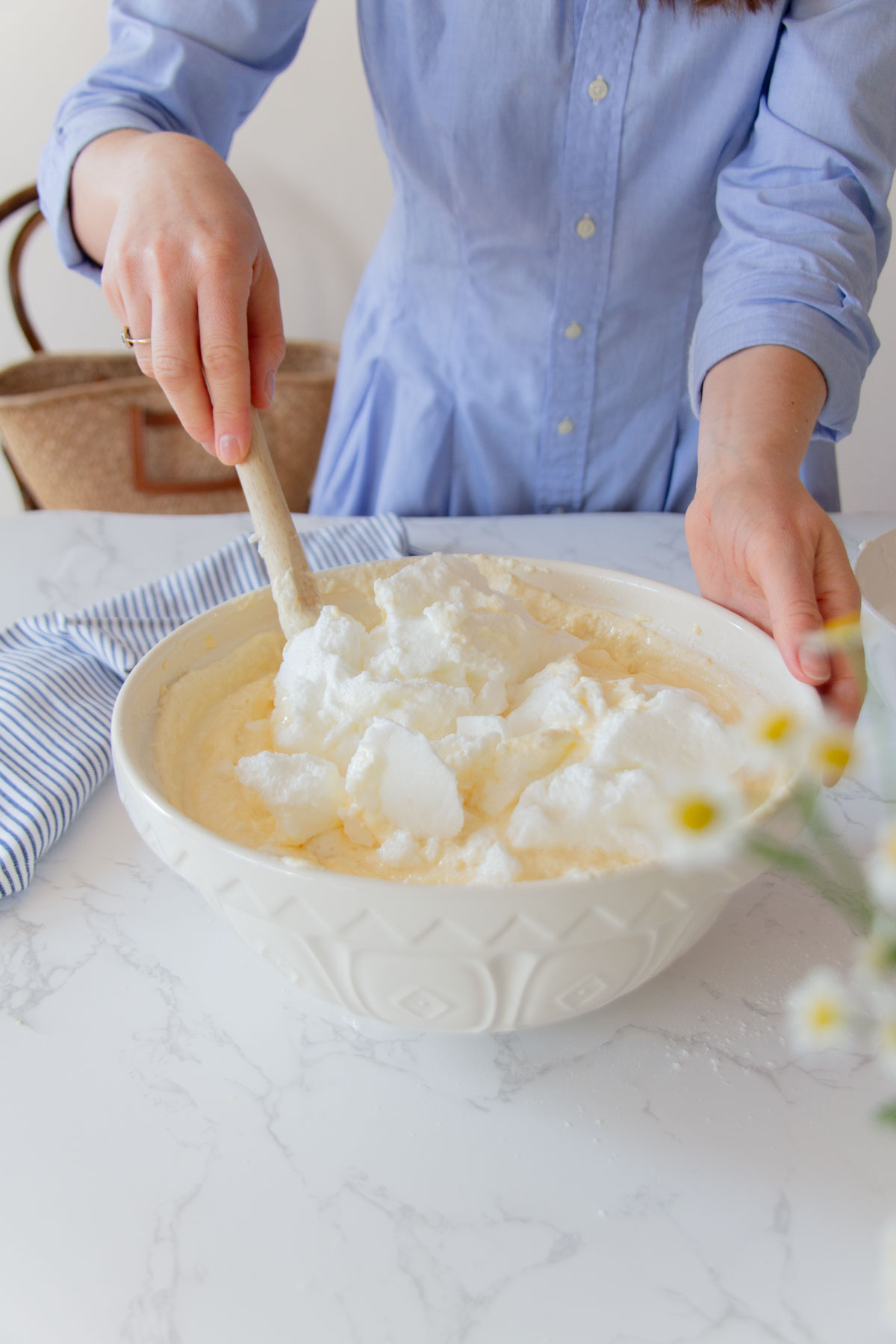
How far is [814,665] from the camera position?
25.2 inches

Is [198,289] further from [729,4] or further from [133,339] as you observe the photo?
[729,4]

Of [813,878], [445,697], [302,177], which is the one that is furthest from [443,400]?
[302,177]

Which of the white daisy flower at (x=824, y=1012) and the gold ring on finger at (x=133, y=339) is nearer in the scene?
the white daisy flower at (x=824, y=1012)

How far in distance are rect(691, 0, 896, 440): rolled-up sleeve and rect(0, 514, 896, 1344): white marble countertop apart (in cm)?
57

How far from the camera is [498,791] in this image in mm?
616

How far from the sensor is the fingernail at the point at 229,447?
774 millimetres

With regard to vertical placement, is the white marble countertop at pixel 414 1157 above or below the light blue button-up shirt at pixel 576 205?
below

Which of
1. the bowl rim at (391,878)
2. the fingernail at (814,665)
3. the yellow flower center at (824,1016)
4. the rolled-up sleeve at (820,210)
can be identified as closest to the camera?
the yellow flower center at (824,1016)

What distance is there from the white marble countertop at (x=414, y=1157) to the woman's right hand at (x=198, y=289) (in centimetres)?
40

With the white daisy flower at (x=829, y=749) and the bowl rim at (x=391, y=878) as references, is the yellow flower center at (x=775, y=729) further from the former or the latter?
the bowl rim at (x=391, y=878)

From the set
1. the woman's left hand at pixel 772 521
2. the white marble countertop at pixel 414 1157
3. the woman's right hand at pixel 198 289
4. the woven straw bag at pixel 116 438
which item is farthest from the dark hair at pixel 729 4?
the woven straw bag at pixel 116 438

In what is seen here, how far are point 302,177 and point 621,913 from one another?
2.82 metres

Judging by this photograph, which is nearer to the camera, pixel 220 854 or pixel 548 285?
pixel 220 854

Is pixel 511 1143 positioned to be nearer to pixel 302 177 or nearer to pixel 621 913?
pixel 621 913
